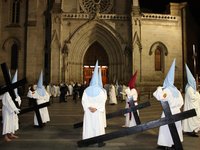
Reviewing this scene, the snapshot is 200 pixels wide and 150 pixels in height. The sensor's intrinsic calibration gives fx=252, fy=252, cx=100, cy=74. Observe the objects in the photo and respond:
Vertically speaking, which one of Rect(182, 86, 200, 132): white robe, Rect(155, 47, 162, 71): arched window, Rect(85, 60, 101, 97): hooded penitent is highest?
Rect(155, 47, 162, 71): arched window

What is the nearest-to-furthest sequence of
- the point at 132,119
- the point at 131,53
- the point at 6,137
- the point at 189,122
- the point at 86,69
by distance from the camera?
the point at 6,137 → the point at 189,122 → the point at 132,119 → the point at 131,53 → the point at 86,69

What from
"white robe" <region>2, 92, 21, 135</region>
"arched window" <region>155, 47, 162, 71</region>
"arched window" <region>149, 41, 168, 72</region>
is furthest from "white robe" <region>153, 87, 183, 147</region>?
"arched window" <region>155, 47, 162, 71</region>

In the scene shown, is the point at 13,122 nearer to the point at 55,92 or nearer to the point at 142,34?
the point at 55,92

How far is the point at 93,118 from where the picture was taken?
7.15 meters

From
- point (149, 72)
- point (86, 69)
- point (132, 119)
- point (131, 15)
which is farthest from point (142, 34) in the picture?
point (132, 119)

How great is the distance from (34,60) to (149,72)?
40.8 ft

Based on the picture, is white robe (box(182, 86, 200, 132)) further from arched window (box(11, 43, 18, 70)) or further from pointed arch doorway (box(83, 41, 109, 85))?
arched window (box(11, 43, 18, 70))

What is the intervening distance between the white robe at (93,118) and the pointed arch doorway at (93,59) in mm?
21204

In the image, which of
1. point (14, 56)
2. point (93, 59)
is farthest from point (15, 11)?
point (93, 59)

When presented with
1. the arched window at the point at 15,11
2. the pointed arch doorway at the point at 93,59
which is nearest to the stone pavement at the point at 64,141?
the pointed arch doorway at the point at 93,59

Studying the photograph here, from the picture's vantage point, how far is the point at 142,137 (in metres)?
8.27

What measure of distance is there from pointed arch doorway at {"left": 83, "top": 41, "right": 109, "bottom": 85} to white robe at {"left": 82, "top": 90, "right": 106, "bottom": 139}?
2120 centimetres

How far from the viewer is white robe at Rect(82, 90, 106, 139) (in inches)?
278

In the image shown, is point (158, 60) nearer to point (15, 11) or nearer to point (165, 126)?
point (15, 11)
